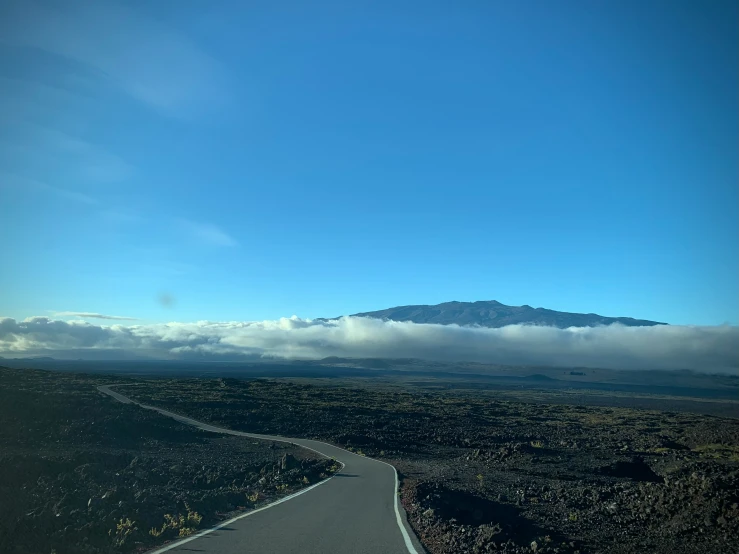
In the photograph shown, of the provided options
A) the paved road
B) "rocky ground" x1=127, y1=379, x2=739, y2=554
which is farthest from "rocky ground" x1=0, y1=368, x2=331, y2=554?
"rocky ground" x1=127, y1=379, x2=739, y2=554

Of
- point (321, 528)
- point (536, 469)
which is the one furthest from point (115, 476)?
point (536, 469)

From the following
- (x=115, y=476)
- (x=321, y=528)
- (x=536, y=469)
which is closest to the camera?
(x=321, y=528)

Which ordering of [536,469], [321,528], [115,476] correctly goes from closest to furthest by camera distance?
[321,528] → [115,476] → [536,469]

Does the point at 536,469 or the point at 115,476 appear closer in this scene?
the point at 115,476

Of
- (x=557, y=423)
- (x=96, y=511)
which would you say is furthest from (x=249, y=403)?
(x=96, y=511)

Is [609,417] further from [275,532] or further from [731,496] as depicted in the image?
[275,532]

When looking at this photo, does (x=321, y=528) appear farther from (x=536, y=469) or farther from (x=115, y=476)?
(x=536, y=469)
